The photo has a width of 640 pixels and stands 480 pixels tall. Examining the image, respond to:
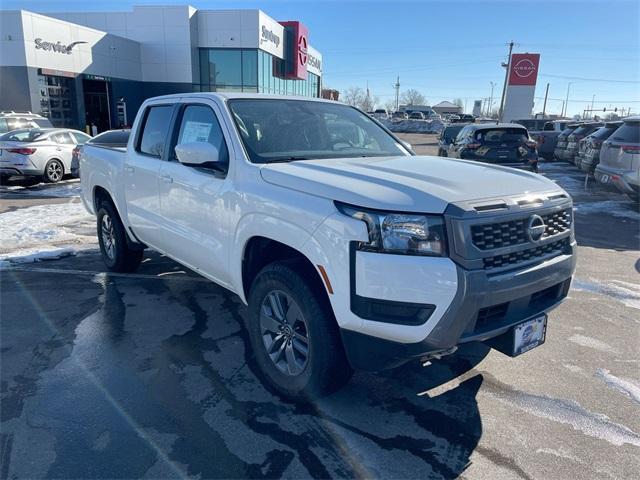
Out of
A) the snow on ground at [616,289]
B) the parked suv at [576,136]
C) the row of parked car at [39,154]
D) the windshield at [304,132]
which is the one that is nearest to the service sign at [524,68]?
the parked suv at [576,136]

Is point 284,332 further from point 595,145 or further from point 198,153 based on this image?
point 595,145

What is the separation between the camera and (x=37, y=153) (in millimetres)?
12844

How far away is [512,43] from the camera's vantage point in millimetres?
54000

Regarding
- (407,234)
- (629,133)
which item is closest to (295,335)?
(407,234)

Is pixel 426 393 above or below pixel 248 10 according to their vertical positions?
below

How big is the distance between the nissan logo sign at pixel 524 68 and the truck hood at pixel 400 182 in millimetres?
54600

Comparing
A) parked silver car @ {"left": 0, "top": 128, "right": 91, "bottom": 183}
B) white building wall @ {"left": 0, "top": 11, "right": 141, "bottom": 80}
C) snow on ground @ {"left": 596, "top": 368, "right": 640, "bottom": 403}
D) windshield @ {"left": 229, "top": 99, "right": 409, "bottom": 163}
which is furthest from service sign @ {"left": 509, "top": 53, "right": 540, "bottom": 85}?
snow on ground @ {"left": 596, "top": 368, "right": 640, "bottom": 403}

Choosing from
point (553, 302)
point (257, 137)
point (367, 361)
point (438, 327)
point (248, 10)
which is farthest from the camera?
point (248, 10)

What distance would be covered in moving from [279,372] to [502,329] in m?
1.45

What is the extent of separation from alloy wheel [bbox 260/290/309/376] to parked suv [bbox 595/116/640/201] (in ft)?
27.9

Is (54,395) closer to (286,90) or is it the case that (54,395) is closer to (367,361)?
(367,361)

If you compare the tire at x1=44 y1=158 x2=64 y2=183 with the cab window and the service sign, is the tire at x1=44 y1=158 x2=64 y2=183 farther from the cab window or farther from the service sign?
the service sign

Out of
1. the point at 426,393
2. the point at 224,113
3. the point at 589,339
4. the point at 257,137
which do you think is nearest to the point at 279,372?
the point at 426,393

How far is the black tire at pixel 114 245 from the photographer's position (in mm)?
5555
